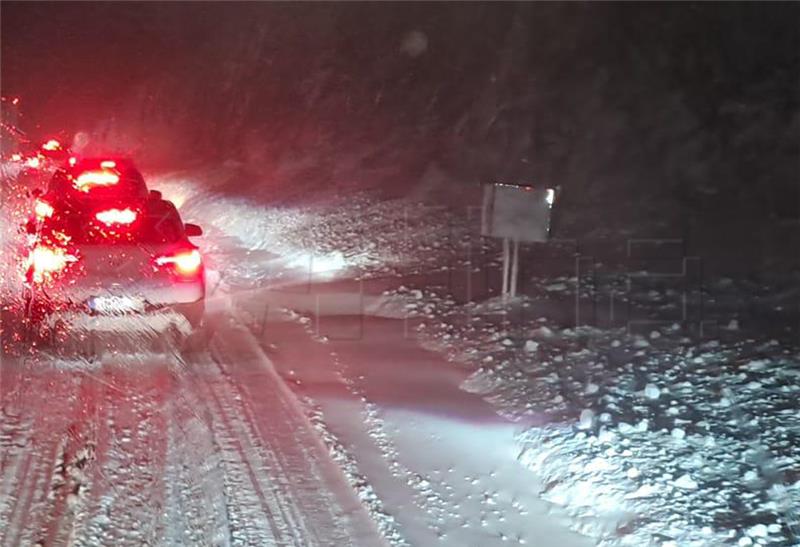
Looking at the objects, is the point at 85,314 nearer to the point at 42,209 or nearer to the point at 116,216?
the point at 116,216

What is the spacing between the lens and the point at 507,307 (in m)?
10.1

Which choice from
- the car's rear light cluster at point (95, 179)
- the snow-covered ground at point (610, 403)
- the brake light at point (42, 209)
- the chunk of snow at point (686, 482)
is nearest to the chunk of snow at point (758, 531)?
the snow-covered ground at point (610, 403)

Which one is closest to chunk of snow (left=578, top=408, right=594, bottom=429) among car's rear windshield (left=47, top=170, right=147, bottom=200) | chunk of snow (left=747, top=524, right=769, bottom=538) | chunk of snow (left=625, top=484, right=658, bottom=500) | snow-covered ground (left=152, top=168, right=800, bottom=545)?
snow-covered ground (left=152, top=168, right=800, bottom=545)

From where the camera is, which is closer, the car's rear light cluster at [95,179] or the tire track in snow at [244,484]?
the tire track in snow at [244,484]

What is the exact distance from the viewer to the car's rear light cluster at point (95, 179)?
945cm

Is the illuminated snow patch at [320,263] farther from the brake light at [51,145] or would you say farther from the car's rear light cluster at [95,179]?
the brake light at [51,145]

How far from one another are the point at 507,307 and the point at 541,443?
413cm

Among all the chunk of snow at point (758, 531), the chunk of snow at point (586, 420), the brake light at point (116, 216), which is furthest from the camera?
the brake light at point (116, 216)

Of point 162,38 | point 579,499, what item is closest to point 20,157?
point 579,499

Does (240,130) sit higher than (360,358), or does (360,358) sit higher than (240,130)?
(240,130)

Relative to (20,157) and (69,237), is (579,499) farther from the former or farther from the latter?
(20,157)

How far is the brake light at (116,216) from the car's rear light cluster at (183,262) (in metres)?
0.66

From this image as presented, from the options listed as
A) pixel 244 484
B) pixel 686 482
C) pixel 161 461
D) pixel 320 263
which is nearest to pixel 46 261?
pixel 161 461

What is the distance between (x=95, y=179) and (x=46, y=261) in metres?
2.84
